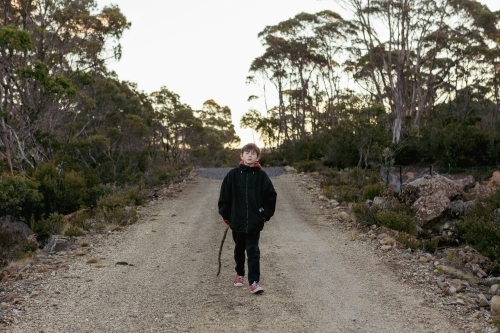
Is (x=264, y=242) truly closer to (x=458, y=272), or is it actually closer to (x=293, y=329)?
(x=458, y=272)

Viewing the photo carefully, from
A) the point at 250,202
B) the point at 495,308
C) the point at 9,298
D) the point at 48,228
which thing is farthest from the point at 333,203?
the point at 9,298

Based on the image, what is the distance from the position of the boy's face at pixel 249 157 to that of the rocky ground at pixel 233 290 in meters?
1.57

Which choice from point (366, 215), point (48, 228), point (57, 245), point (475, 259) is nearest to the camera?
point (475, 259)

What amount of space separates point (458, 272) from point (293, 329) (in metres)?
3.33

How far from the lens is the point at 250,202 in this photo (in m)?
5.92

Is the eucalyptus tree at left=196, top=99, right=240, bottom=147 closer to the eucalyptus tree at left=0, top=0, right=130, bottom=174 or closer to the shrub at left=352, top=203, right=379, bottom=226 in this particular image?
the eucalyptus tree at left=0, top=0, right=130, bottom=174

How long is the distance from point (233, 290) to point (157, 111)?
35.9m

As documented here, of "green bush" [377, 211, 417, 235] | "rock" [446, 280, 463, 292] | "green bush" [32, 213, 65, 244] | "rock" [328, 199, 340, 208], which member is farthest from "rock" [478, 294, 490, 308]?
"rock" [328, 199, 340, 208]

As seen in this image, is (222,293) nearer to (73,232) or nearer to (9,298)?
(9,298)

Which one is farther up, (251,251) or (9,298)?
(251,251)

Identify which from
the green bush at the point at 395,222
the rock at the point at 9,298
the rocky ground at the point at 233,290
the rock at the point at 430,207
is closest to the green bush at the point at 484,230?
the rock at the point at 430,207

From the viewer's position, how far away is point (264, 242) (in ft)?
32.1

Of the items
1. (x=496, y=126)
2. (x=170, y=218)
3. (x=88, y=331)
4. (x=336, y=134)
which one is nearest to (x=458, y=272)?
(x=88, y=331)

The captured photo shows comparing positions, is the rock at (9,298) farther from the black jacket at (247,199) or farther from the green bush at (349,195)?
the green bush at (349,195)
